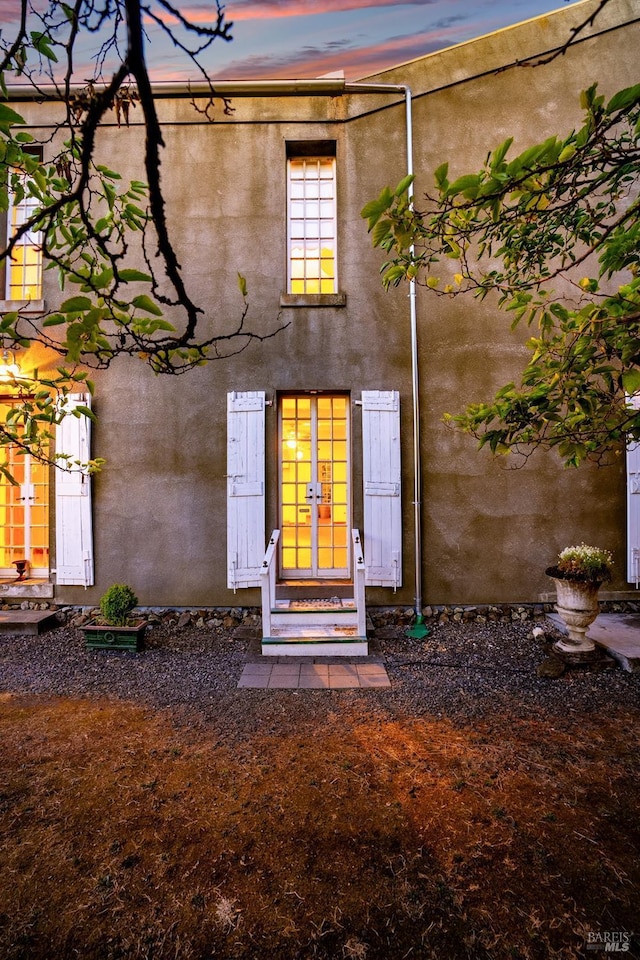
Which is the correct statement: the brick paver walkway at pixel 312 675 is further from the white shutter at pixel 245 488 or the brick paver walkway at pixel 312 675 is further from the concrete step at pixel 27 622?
the concrete step at pixel 27 622

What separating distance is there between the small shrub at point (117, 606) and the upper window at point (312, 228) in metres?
3.97

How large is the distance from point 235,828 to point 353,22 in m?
4.02

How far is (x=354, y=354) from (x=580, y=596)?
134 inches

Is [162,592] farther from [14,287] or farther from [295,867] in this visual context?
[14,287]

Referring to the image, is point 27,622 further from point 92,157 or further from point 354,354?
point 92,157

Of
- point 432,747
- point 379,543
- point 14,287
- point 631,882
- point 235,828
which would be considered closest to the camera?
point 631,882

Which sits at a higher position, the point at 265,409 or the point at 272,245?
the point at 272,245

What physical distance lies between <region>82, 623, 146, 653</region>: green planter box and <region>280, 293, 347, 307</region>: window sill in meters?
3.91

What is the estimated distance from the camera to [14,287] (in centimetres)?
569

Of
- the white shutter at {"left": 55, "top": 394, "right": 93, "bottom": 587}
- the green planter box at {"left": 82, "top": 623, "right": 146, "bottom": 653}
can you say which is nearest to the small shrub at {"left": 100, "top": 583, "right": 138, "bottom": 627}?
the green planter box at {"left": 82, "top": 623, "right": 146, "bottom": 653}

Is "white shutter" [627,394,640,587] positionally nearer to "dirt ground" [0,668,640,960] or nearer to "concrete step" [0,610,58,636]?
"dirt ground" [0,668,640,960]

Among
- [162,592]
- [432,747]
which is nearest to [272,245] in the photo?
[162,592]

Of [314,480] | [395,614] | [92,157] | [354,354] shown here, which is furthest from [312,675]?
[92,157]

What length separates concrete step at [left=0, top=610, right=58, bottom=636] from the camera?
503cm
